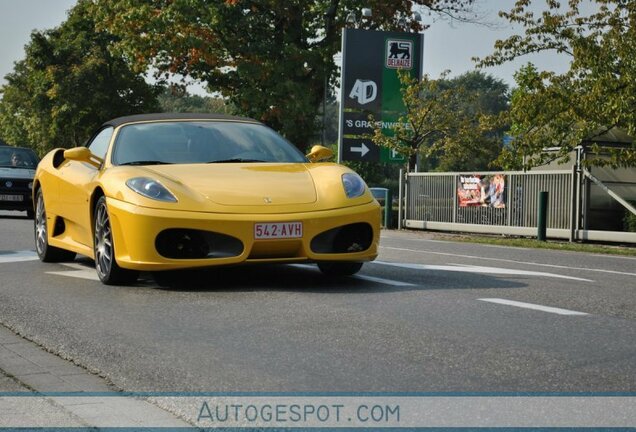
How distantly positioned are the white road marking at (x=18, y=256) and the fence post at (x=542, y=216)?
1129 cm

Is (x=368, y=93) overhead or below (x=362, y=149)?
overhead

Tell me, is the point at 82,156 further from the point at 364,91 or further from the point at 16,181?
the point at 364,91

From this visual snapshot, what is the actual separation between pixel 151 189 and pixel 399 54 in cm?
2640

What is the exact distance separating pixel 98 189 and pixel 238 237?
60.4 inches

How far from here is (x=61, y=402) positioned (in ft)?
14.2

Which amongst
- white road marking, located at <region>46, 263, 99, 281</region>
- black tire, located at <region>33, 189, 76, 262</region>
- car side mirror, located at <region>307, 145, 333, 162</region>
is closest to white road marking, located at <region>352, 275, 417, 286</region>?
car side mirror, located at <region>307, 145, 333, 162</region>

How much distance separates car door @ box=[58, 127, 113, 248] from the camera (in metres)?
8.92

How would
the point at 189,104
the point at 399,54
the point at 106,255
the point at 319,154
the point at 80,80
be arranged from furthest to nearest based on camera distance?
the point at 189,104 < the point at 80,80 < the point at 399,54 < the point at 319,154 < the point at 106,255

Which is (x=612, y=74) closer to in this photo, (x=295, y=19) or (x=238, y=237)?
(x=238, y=237)

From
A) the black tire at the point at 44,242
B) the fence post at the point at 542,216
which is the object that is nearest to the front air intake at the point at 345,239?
the black tire at the point at 44,242

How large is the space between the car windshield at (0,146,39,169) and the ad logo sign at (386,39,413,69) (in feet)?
40.9

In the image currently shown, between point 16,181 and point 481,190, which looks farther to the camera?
point 16,181

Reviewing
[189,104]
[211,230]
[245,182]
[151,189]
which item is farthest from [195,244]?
[189,104]

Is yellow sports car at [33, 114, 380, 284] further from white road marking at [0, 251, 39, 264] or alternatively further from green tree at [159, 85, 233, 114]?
green tree at [159, 85, 233, 114]
